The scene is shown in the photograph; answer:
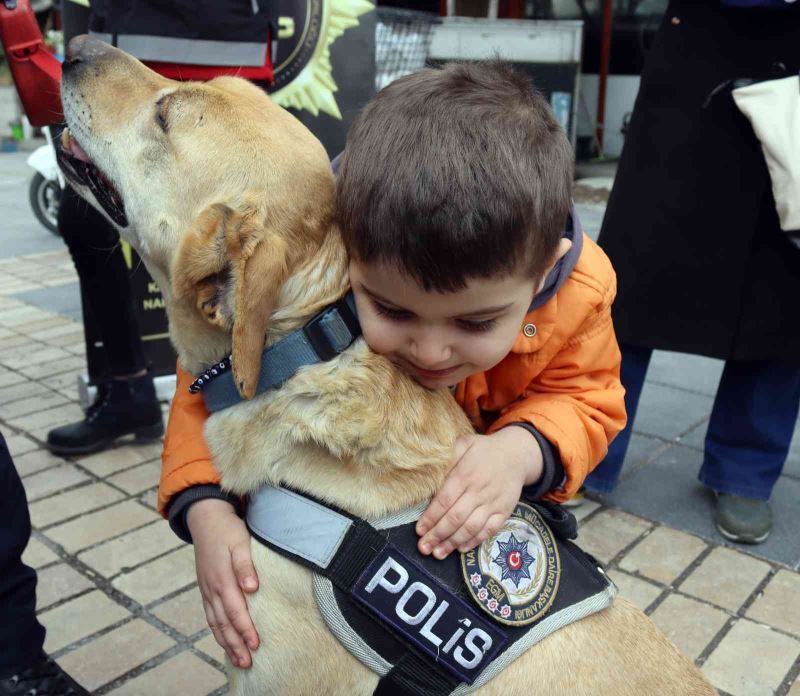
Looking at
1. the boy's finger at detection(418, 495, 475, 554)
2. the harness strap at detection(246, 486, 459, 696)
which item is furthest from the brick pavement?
the boy's finger at detection(418, 495, 475, 554)

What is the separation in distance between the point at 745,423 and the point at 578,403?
1.76 meters

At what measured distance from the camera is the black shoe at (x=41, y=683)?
2.17 metres

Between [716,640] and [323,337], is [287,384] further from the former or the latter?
[716,640]

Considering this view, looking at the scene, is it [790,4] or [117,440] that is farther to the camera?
[117,440]

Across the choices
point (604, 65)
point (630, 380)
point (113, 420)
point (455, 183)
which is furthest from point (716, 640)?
point (604, 65)

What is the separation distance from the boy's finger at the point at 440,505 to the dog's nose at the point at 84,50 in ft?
4.34

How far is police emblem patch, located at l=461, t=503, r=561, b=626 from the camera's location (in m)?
1.60

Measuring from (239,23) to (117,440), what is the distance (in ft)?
6.82

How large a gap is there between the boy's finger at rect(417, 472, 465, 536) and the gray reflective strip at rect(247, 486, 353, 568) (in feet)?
0.52

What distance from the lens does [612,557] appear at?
3.20m

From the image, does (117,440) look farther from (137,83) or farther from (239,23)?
(137,83)

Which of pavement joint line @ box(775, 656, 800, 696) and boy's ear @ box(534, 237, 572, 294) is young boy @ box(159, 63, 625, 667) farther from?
pavement joint line @ box(775, 656, 800, 696)

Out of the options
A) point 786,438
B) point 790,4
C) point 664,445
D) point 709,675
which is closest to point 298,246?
A: point 709,675

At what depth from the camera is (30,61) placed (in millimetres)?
2557
